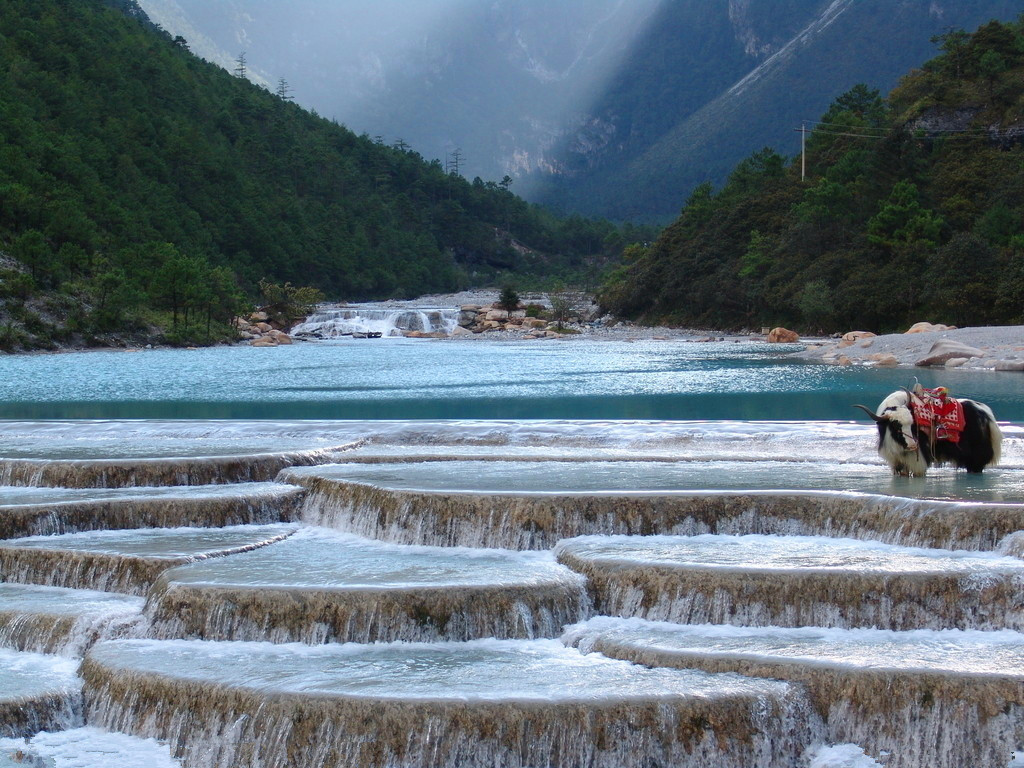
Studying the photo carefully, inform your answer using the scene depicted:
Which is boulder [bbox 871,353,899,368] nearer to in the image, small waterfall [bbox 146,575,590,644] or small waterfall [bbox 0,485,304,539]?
small waterfall [bbox 0,485,304,539]

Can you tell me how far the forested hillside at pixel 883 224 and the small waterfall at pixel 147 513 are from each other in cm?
4841

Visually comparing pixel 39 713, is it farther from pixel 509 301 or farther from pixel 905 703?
pixel 509 301

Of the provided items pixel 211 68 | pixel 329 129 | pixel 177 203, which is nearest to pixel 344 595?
pixel 177 203

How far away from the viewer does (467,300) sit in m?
146

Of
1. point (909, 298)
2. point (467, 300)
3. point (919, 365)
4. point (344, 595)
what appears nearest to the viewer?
point (344, 595)

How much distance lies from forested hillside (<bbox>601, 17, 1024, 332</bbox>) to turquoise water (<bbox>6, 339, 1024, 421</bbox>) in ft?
35.2

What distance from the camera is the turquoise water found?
26953 millimetres

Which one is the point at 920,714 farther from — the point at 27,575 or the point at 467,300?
the point at 467,300

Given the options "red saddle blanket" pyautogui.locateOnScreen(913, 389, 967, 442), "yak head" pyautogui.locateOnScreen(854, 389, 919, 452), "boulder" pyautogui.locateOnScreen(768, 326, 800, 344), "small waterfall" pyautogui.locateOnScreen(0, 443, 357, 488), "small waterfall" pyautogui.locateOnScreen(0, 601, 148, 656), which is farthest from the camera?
"boulder" pyautogui.locateOnScreen(768, 326, 800, 344)

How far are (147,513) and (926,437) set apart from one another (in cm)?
940

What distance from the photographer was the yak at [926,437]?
44.4ft

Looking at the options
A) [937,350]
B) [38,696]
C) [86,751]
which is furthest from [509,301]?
[86,751]

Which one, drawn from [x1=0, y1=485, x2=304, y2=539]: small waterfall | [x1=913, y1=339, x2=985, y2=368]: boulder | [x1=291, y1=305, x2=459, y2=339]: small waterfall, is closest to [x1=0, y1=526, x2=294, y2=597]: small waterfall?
[x1=0, y1=485, x2=304, y2=539]: small waterfall

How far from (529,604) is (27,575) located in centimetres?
549
